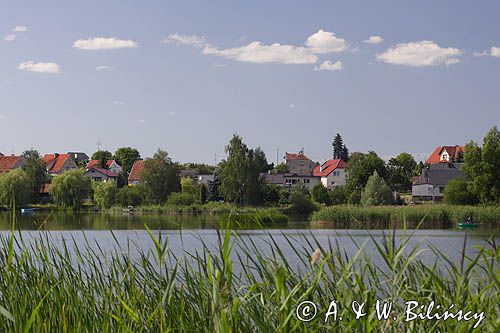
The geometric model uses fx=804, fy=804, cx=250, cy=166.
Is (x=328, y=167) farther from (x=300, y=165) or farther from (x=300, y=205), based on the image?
(x=300, y=205)

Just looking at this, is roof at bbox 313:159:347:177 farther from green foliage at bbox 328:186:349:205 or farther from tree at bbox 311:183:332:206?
tree at bbox 311:183:332:206

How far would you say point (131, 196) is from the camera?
266 feet

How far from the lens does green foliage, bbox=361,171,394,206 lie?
233ft

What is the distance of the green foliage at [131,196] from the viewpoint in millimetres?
80625

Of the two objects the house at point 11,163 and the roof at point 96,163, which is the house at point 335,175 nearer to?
the roof at point 96,163

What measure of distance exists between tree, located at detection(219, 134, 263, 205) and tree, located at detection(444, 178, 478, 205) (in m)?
17.8

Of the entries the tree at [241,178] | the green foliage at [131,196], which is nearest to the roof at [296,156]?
the green foliage at [131,196]

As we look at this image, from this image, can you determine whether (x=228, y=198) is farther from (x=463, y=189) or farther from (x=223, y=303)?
(x=223, y=303)

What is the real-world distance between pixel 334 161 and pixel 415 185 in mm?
32127

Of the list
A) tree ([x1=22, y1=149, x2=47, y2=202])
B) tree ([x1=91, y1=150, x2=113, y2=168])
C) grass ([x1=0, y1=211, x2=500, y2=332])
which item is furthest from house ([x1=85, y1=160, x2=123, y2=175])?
grass ([x1=0, y1=211, x2=500, y2=332])

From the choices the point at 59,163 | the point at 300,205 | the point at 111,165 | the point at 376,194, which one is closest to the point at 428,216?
the point at 300,205

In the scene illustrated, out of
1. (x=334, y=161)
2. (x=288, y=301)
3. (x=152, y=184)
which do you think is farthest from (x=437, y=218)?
(x=334, y=161)

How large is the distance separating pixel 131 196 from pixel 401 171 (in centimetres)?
4902

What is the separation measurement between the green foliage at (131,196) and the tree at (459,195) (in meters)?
31.8
